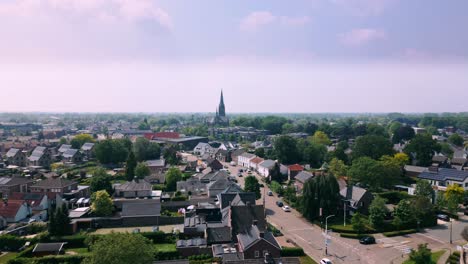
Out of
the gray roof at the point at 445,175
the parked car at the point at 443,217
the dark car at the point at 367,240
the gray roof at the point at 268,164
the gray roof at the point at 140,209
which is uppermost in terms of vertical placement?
the gray roof at the point at 445,175

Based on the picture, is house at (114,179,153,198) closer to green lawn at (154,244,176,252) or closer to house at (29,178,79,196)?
house at (29,178,79,196)

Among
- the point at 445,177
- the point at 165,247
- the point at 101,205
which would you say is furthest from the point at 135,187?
the point at 445,177

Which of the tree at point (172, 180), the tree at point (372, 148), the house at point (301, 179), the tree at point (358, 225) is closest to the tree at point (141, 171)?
→ the tree at point (172, 180)

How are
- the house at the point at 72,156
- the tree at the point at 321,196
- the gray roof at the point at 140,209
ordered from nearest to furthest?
the tree at the point at 321,196 → the gray roof at the point at 140,209 → the house at the point at 72,156

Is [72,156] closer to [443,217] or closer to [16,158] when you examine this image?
[16,158]

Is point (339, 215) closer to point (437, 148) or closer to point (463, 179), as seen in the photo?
point (463, 179)

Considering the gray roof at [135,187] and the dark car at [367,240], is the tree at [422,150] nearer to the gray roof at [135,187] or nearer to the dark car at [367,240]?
the dark car at [367,240]

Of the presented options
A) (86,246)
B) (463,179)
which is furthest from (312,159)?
(86,246)
